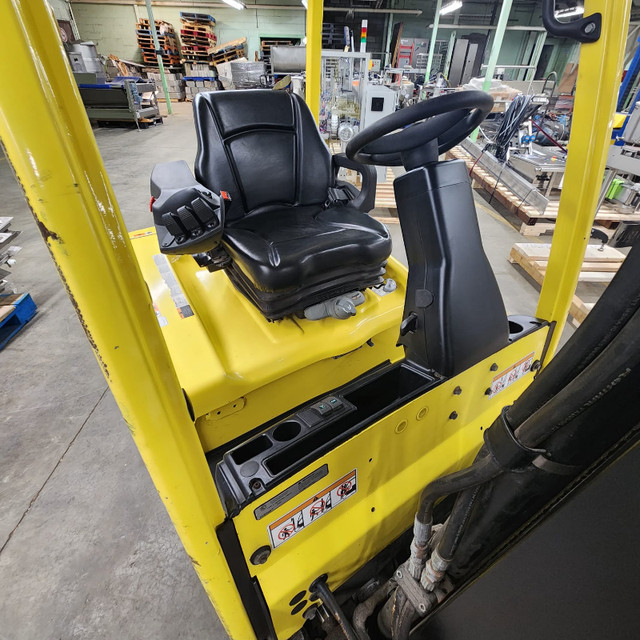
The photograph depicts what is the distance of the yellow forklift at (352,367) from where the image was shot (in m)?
0.37

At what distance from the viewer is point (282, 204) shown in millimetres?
1642

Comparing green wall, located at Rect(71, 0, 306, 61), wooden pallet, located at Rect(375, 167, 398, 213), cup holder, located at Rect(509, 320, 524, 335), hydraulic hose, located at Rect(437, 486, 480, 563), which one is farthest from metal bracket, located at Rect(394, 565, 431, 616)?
green wall, located at Rect(71, 0, 306, 61)

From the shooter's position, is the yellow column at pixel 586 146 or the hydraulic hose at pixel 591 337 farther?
the yellow column at pixel 586 146

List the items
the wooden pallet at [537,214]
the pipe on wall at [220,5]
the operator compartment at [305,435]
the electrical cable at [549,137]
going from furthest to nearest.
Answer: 1. the pipe on wall at [220,5]
2. the electrical cable at [549,137]
3. the wooden pallet at [537,214]
4. the operator compartment at [305,435]

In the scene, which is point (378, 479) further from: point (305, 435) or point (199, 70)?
point (199, 70)

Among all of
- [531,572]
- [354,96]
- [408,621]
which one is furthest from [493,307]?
[354,96]

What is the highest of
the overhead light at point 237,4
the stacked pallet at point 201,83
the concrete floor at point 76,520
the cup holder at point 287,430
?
the overhead light at point 237,4

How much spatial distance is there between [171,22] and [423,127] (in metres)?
15.6

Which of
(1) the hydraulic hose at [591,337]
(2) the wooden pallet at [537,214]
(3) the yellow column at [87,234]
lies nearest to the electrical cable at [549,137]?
(2) the wooden pallet at [537,214]

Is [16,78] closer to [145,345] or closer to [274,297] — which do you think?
[145,345]

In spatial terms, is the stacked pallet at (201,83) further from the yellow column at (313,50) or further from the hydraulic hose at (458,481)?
the hydraulic hose at (458,481)

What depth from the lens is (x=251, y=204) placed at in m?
1.57

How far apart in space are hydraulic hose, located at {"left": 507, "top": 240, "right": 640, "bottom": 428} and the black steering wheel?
1.78 feet

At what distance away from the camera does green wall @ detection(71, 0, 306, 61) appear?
39.7 ft
